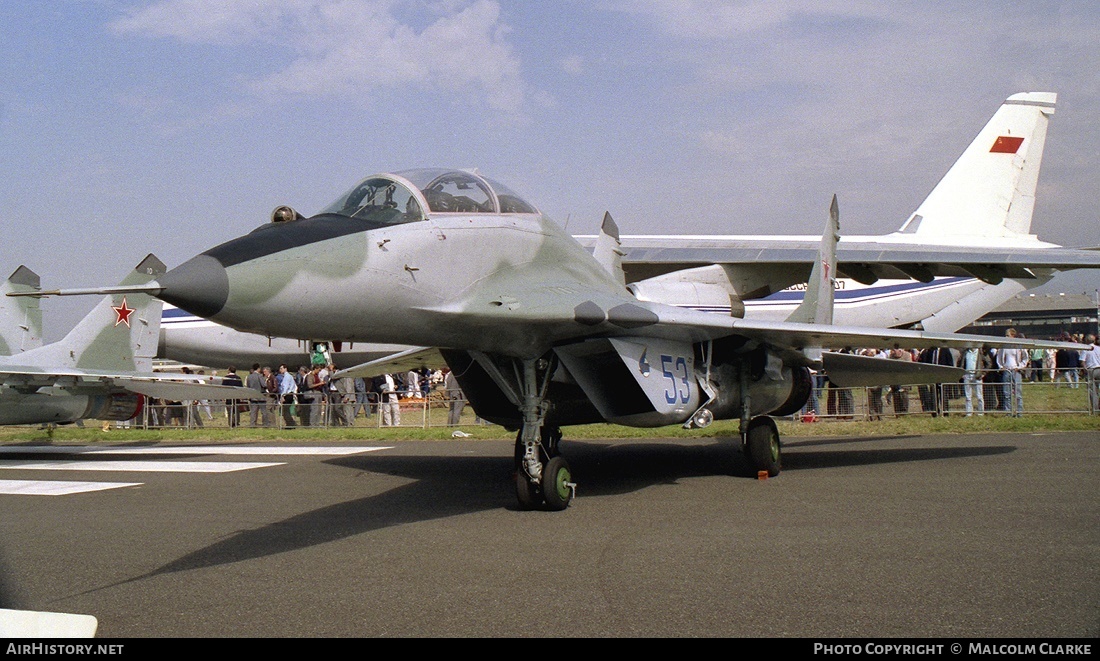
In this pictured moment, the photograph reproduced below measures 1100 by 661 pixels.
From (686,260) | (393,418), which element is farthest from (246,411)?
(686,260)

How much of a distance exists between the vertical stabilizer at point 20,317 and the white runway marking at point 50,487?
5007 mm

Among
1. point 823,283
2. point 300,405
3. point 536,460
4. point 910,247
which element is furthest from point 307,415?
point 910,247

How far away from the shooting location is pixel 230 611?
455 cm

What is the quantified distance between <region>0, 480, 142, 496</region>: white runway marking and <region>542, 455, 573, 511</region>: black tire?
18.9ft

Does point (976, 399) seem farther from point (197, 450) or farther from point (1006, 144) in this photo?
point (197, 450)

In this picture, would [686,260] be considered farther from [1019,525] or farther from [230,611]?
[230,611]

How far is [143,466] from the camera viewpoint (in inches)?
491

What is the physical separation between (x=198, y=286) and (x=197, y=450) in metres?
11.0

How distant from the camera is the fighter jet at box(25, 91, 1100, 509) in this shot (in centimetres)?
565

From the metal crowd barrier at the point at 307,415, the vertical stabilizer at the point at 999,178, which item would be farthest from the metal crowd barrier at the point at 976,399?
the metal crowd barrier at the point at 307,415

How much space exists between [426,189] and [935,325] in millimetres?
21459

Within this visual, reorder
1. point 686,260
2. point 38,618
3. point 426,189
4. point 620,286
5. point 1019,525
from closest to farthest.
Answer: point 38,618, point 1019,525, point 426,189, point 620,286, point 686,260

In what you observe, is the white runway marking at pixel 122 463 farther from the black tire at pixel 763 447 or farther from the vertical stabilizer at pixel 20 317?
the black tire at pixel 763 447

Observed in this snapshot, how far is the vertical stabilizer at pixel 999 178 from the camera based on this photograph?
73.0 feet
